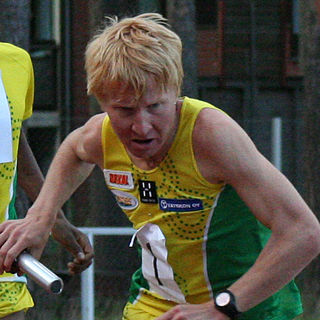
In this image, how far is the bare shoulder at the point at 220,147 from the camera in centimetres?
311

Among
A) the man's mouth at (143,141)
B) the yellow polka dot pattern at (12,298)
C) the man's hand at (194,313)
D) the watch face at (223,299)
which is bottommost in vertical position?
the yellow polka dot pattern at (12,298)

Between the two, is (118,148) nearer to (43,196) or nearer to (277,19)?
(43,196)

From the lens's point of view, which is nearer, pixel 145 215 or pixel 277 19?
pixel 145 215

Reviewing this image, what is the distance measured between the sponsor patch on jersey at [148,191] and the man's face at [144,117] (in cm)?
22

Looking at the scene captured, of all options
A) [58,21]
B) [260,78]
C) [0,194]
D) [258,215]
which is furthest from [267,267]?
[260,78]

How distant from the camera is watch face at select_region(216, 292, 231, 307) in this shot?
2.96m

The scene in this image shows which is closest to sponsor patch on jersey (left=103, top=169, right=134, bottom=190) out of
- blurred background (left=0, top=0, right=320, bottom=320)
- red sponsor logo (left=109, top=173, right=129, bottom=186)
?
red sponsor logo (left=109, top=173, right=129, bottom=186)

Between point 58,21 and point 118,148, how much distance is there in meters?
11.8

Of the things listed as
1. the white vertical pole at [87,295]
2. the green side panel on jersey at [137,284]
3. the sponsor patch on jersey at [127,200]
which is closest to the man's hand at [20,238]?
the sponsor patch on jersey at [127,200]

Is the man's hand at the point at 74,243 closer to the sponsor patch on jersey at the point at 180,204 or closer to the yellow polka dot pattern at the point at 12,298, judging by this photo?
the yellow polka dot pattern at the point at 12,298

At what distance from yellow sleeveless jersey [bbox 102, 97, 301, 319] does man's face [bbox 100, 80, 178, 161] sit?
18 centimetres

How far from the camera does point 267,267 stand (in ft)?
9.79

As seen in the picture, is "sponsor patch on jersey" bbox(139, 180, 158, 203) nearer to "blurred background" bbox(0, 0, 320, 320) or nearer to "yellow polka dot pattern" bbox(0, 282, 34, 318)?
"yellow polka dot pattern" bbox(0, 282, 34, 318)

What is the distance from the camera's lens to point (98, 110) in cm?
948
